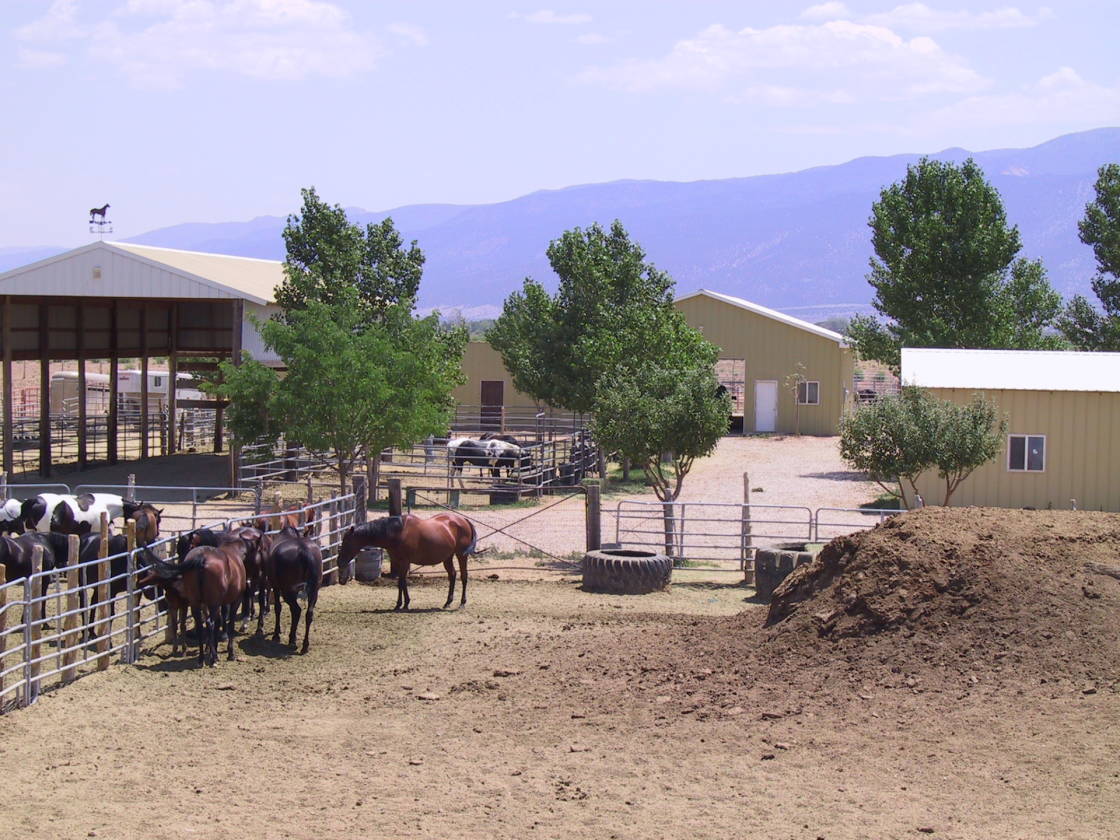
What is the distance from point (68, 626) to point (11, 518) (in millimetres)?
7198

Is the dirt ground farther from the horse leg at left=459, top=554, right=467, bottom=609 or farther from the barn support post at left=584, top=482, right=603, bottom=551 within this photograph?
the barn support post at left=584, top=482, right=603, bottom=551

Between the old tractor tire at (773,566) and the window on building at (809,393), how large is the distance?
95.2 feet

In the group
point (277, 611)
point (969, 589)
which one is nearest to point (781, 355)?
point (969, 589)

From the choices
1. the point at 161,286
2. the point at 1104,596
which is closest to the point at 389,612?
the point at 1104,596

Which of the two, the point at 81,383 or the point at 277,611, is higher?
the point at 81,383

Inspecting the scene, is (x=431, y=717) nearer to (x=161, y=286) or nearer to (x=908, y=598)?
(x=908, y=598)

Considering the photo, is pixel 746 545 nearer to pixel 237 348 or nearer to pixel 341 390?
pixel 341 390

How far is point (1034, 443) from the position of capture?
83.3 feet

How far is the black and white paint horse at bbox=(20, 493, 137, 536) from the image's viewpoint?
16531 millimetres

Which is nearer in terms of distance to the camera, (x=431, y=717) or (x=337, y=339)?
(x=431, y=717)

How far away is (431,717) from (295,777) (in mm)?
1802

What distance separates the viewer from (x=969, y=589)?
37.2 feet

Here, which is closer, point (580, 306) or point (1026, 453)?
point (1026, 453)

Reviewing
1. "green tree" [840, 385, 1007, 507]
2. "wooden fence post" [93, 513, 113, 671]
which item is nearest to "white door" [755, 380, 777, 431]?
"green tree" [840, 385, 1007, 507]
